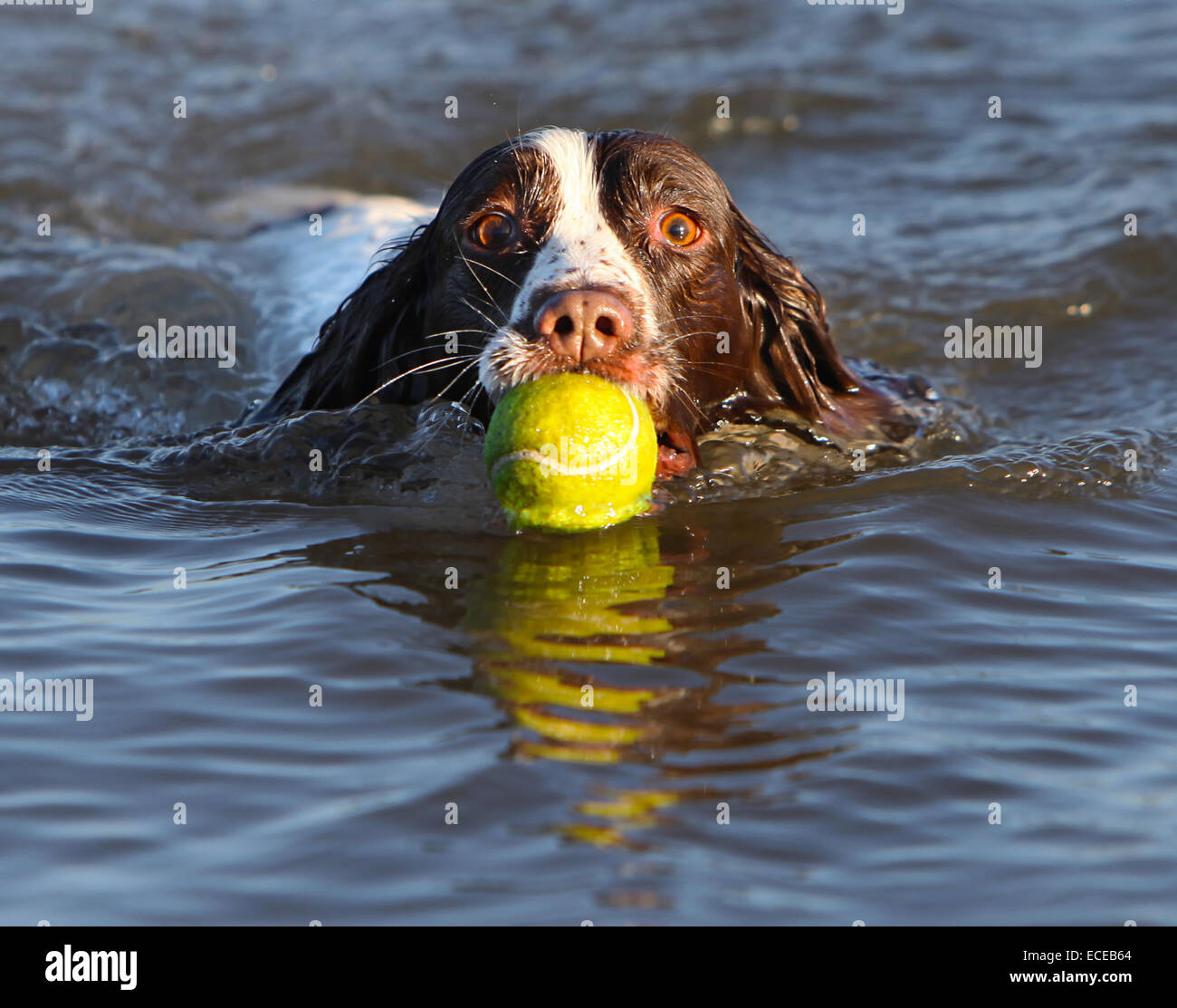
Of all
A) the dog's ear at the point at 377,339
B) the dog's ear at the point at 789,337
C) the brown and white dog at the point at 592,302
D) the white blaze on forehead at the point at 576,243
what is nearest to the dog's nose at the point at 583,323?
the brown and white dog at the point at 592,302

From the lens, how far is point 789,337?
17.4 ft

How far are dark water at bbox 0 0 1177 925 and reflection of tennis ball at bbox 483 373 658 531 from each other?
244mm

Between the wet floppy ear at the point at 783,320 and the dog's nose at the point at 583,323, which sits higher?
the wet floppy ear at the point at 783,320

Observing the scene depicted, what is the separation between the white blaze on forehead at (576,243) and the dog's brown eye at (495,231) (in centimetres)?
13

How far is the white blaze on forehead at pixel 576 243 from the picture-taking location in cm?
431

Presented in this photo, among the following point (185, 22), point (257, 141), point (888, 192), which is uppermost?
point (185, 22)

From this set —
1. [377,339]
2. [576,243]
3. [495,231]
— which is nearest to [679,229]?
[576,243]

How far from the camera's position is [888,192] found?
968 centimetres

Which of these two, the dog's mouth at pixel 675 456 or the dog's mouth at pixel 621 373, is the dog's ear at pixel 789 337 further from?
the dog's mouth at pixel 621 373

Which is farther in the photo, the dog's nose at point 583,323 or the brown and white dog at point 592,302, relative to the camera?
the brown and white dog at point 592,302

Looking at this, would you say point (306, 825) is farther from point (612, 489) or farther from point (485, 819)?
point (612, 489)
